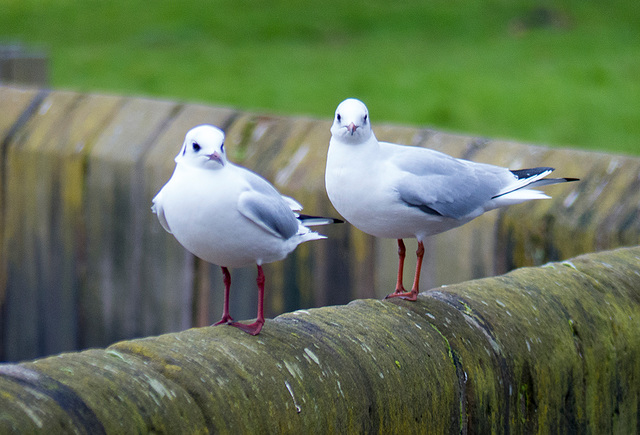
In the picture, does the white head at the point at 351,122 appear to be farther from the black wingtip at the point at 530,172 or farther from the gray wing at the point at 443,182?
the black wingtip at the point at 530,172

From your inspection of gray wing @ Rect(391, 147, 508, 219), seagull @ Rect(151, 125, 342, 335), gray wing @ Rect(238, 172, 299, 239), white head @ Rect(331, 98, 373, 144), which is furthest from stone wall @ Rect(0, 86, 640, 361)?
seagull @ Rect(151, 125, 342, 335)

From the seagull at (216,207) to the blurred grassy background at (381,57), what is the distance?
19.6 feet

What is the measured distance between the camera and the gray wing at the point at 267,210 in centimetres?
220

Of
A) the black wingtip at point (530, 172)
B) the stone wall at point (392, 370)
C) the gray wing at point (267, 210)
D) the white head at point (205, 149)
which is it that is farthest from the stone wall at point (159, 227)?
the white head at point (205, 149)

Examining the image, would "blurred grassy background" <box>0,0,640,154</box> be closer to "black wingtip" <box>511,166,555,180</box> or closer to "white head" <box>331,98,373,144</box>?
"black wingtip" <box>511,166,555,180</box>

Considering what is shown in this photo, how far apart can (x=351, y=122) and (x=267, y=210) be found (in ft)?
1.11

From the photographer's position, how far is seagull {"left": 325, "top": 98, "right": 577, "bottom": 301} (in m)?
2.40

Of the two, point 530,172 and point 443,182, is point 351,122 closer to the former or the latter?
point 443,182

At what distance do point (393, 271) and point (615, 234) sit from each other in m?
1.03

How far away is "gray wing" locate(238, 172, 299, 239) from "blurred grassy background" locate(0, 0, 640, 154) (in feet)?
19.2

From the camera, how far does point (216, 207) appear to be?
215 centimetres

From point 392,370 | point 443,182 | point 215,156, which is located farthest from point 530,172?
point 215,156

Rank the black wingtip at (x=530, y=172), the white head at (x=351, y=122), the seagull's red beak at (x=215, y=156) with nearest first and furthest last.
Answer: the seagull's red beak at (x=215, y=156)
the white head at (x=351, y=122)
the black wingtip at (x=530, y=172)

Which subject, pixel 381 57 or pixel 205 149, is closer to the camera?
pixel 205 149
